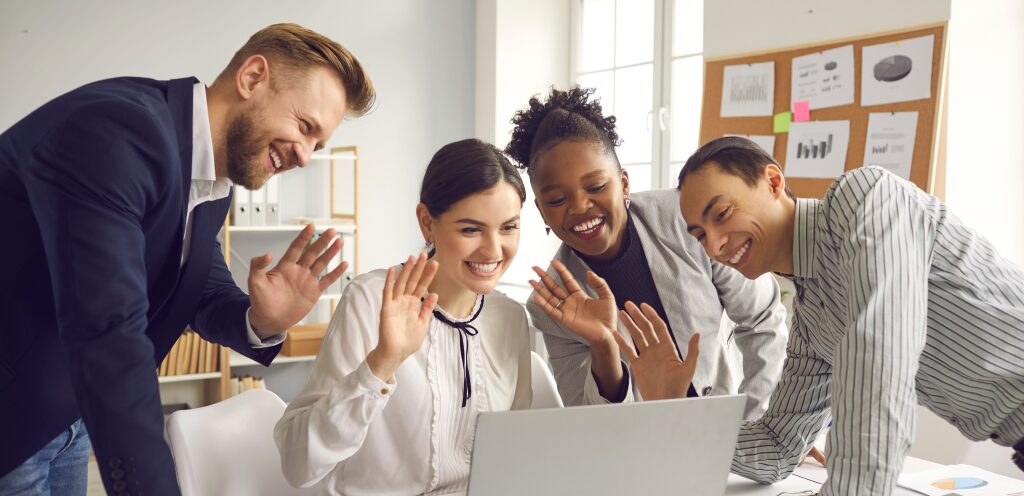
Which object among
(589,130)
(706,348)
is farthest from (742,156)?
(706,348)

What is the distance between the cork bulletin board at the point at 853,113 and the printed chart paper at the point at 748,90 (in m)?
0.02

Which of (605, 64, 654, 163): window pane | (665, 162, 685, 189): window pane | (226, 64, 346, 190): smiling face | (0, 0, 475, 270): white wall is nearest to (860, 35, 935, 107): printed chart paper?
(665, 162, 685, 189): window pane

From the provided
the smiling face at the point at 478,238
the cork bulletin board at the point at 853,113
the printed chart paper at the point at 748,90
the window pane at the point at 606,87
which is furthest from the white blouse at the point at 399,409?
the window pane at the point at 606,87

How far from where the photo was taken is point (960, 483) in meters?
1.50

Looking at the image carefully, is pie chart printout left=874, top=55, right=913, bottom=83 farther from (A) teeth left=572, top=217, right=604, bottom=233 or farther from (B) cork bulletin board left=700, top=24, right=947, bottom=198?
(A) teeth left=572, top=217, right=604, bottom=233

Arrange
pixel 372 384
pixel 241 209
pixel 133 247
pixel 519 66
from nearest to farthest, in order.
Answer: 1. pixel 133 247
2. pixel 372 384
3. pixel 241 209
4. pixel 519 66

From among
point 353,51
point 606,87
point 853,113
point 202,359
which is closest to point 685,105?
point 606,87

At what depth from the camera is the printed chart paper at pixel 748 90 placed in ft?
10.6

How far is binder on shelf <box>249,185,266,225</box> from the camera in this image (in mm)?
4078

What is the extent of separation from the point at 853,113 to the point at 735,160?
6.05ft

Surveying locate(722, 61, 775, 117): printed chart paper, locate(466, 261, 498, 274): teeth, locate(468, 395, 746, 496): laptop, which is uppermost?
locate(722, 61, 775, 117): printed chart paper

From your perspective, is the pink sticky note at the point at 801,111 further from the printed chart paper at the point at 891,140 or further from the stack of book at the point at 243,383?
the stack of book at the point at 243,383

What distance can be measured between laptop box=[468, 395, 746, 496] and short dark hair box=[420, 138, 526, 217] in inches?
25.1

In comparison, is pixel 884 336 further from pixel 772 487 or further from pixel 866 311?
pixel 772 487
